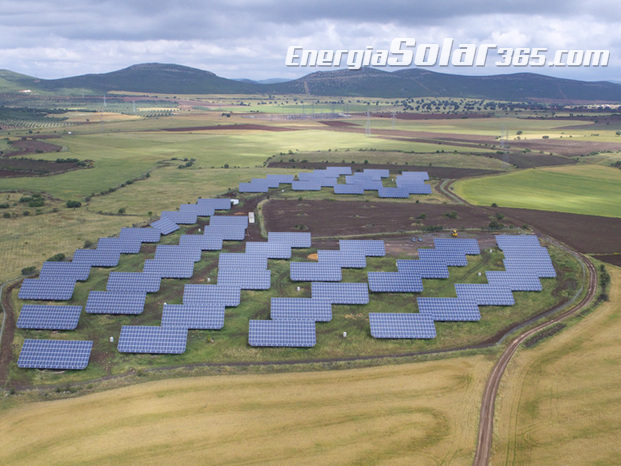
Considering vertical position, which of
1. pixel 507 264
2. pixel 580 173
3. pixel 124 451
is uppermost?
pixel 580 173

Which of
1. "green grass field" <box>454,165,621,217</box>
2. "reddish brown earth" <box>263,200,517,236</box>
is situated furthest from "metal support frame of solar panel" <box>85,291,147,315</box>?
"green grass field" <box>454,165,621,217</box>

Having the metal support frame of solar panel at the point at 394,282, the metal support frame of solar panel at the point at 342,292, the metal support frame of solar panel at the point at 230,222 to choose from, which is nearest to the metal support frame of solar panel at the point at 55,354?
the metal support frame of solar panel at the point at 342,292

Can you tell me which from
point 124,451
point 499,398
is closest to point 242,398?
point 124,451

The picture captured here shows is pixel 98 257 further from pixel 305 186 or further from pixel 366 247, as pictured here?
pixel 305 186

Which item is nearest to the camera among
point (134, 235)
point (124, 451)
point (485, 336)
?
point (124, 451)

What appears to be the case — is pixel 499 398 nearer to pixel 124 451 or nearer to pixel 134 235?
pixel 124 451

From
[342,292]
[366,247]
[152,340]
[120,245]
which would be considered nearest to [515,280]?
[366,247]
